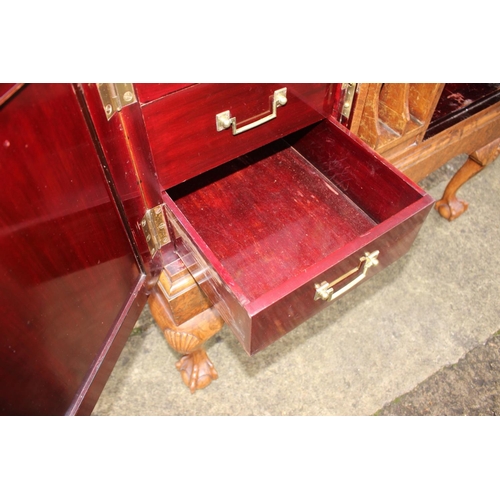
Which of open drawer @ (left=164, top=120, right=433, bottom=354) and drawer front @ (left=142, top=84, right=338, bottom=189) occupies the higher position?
drawer front @ (left=142, top=84, right=338, bottom=189)

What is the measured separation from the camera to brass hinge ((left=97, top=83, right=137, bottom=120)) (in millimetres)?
528

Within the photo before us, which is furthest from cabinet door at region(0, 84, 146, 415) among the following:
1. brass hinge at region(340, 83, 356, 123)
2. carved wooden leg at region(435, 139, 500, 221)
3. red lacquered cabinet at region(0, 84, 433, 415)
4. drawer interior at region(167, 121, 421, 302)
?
carved wooden leg at region(435, 139, 500, 221)

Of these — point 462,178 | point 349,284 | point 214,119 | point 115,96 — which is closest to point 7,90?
point 115,96

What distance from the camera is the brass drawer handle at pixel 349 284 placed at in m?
0.67

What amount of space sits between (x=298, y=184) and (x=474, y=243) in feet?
2.62

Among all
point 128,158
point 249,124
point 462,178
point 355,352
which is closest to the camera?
point 128,158

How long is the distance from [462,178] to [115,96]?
1172 millimetres

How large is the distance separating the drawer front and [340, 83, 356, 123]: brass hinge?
0.7 inches

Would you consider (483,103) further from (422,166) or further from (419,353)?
(419,353)

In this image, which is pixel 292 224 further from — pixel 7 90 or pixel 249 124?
pixel 7 90

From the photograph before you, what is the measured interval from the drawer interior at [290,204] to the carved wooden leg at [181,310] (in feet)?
0.28

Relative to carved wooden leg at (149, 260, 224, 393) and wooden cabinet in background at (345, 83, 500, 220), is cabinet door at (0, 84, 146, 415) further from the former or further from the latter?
wooden cabinet in background at (345, 83, 500, 220)

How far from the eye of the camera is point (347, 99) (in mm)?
829

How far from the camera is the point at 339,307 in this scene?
1.32 m
